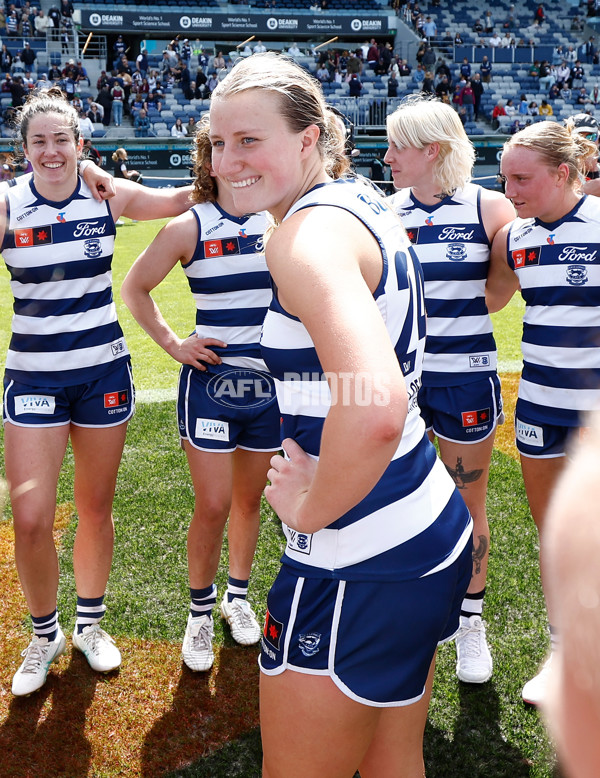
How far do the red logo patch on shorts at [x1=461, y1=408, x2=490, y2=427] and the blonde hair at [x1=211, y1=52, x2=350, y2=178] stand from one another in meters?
1.72

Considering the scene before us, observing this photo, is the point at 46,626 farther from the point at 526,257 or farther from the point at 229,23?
the point at 229,23

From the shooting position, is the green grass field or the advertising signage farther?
the advertising signage

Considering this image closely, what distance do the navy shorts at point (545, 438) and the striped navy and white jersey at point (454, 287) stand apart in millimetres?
324

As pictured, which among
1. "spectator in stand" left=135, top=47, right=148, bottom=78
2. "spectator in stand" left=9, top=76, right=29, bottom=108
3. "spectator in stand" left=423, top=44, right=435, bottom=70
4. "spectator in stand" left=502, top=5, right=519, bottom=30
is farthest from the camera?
"spectator in stand" left=502, top=5, right=519, bottom=30

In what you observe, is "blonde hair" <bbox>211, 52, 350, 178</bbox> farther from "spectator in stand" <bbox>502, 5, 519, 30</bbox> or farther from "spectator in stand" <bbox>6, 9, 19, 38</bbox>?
"spectator in stand" <bbox>502, 5, 519, 30</bbox>

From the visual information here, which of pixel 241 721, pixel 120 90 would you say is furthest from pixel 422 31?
pixel 241 721

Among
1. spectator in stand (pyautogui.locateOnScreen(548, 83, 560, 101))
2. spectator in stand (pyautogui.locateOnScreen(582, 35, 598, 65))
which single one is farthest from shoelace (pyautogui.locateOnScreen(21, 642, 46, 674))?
spectator in stand (pyautogui.locateOnScreen(582, 35, 598, 65))

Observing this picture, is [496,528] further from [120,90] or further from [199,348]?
[120,90]

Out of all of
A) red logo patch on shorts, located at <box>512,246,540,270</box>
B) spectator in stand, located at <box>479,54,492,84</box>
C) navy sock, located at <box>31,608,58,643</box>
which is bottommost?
spectator in stand, located at <box>479,54,492,84</box>

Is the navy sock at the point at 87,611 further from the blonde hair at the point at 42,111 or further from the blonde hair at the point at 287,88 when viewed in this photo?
the blonde hair at the point at 287,88

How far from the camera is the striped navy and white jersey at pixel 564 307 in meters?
2.84

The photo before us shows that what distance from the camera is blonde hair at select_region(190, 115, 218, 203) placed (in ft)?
9.41

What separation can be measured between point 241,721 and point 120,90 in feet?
82.5

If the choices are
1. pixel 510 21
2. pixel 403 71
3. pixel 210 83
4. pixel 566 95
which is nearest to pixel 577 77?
pixel 566 95
